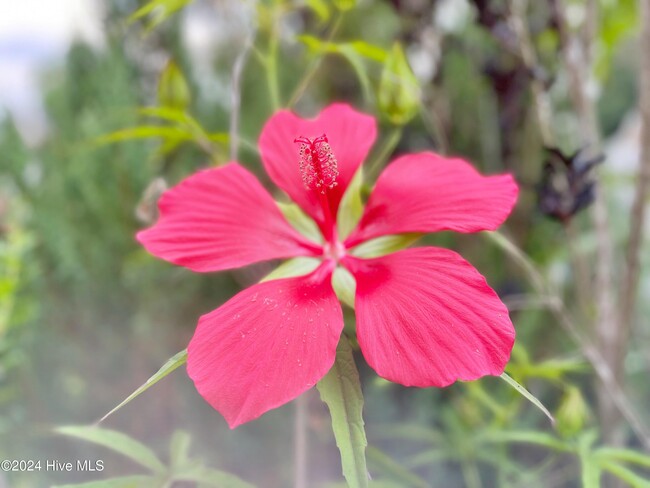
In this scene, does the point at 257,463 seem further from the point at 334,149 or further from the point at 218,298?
the point at 334,149

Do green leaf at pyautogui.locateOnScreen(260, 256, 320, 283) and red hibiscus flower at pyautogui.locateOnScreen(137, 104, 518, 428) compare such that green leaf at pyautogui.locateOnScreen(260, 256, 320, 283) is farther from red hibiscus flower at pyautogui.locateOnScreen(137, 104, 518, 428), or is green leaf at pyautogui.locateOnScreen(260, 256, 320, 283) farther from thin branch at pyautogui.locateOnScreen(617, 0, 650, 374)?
thin branch at pyautogui.locateOnScreen(617, 0, 650, 374)

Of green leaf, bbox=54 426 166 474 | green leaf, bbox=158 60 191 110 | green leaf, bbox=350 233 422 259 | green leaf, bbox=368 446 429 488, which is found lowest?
green leaf, bbox=368 446 429 488

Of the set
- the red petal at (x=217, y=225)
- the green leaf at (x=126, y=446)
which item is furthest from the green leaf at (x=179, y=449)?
the red petal at (x=217, y=225)

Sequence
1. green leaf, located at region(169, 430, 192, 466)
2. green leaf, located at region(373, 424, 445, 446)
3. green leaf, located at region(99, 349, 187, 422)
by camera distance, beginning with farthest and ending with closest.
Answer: green leaf, located at region(373, 424, 445, 446), green leaf, located at region(169, 430, 192, 466), green leaf, located at region(99, 349, 187, 422)

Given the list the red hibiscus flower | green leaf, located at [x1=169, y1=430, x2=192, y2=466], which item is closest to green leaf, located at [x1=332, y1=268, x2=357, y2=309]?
the red hibiscus flower

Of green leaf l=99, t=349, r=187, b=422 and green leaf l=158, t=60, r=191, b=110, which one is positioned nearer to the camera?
green leaf l=99, t=349, r=187, b=422

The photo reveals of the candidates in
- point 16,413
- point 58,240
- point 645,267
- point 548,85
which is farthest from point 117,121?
point 645,267
